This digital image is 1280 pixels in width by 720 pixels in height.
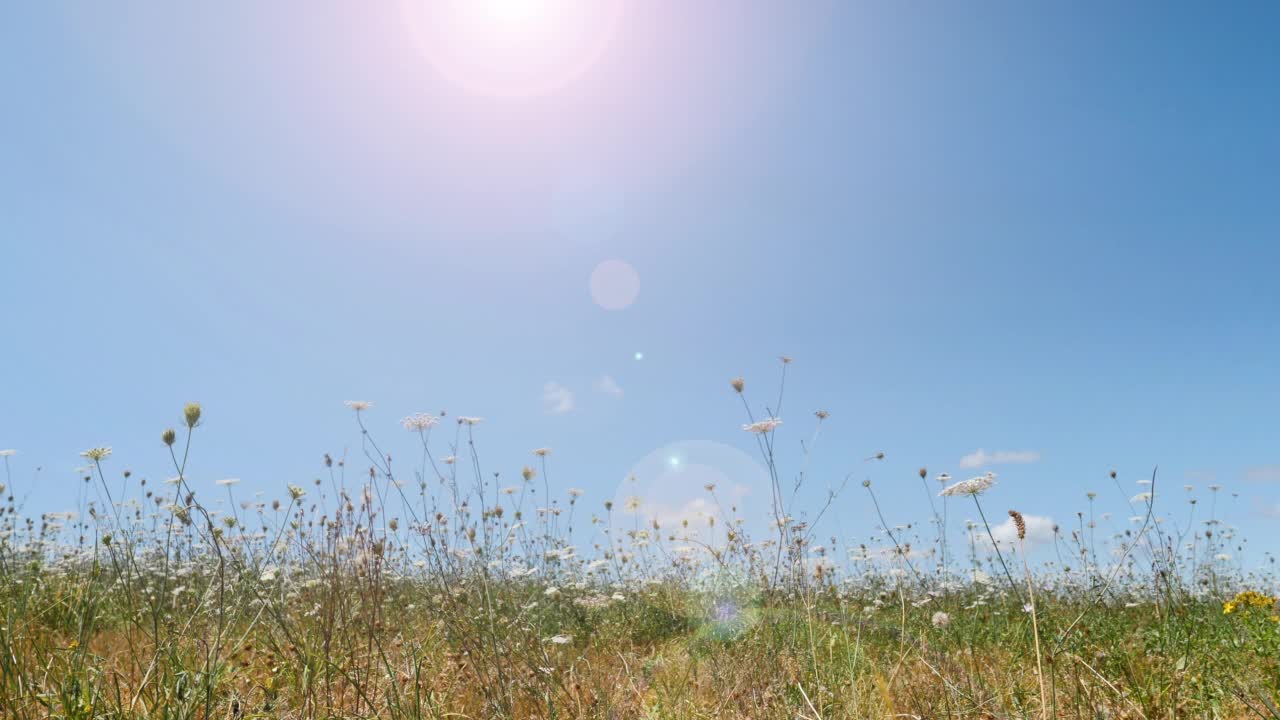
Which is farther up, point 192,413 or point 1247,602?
point 192,413

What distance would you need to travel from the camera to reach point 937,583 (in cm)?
876

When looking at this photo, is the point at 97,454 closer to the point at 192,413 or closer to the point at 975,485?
the point at 192,413

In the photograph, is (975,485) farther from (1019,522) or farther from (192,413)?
(192,413)

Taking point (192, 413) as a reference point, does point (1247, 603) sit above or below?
below

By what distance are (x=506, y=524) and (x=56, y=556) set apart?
22.3 ft

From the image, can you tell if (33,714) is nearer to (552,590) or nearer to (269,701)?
(269,701)

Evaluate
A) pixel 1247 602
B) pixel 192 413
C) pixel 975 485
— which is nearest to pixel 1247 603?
pixel 1247 602

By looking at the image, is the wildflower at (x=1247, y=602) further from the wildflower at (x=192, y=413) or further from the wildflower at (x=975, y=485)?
the wildflower at (x=192, y=413)

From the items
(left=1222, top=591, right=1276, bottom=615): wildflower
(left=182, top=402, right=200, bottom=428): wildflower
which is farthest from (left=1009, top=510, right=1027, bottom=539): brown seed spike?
(left=1222, top=591, right=1276, bottom=615): wildflower

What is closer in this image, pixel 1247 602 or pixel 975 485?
pixel 975 485

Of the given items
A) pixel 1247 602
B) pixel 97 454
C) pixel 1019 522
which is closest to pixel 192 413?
pixel 97 454

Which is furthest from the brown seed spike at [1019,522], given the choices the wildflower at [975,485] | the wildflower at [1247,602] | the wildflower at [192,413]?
the wildflower at [1247,602]

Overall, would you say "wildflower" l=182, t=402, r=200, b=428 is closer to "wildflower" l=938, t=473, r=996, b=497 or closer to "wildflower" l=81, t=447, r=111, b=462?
"wildflower" l=81, t=447, r=111, b=462

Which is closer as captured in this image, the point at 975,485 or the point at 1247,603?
the point at 975,485
